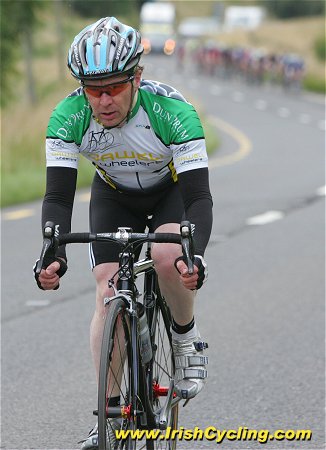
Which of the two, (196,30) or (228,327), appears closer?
(228,327)

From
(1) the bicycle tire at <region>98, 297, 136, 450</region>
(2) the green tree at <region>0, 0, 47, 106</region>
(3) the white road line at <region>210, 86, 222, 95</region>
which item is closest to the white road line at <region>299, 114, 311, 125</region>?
(2) the green tree at <region>0, 0, 47, 106</region>

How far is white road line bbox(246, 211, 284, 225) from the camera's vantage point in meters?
13.7

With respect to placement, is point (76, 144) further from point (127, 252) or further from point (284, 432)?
point (284, 432)

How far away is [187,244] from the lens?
4234 mm

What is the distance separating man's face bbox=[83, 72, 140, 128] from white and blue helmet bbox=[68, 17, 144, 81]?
0.05 metres

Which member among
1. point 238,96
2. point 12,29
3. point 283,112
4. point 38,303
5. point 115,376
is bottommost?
point 238,96

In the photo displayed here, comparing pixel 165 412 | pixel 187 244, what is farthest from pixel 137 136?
pixel 165 412

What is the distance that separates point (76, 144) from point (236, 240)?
7696 mm

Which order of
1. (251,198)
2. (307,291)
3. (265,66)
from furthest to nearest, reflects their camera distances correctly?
(265,66), (251,198), (307,291)

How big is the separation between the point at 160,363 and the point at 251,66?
50.0 m

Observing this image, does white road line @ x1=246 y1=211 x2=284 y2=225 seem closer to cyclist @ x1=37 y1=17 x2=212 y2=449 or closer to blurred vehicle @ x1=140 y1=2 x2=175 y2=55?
cyclist @ x1=37 y1=17 x2=212 y2=449

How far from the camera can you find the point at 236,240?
488 inches

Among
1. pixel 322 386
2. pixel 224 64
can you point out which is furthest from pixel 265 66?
pixel 322 386

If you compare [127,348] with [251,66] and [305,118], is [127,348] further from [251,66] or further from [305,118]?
[251,66]
